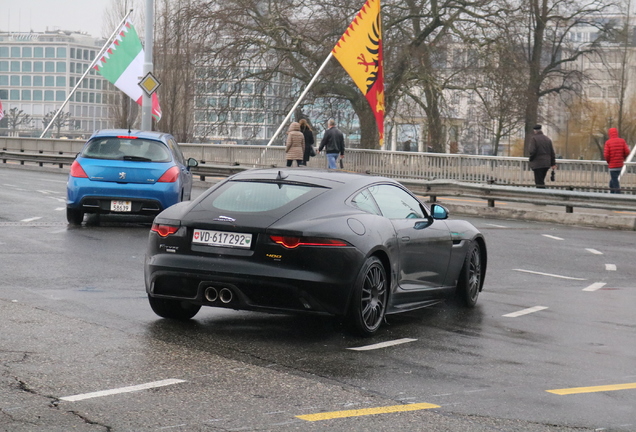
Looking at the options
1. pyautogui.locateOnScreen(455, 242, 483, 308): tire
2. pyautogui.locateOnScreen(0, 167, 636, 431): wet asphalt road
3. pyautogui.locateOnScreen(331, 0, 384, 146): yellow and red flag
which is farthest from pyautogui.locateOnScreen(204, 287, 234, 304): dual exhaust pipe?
pyautogui.locateOnScreen(331, 0, 384, 146): yellow and red flag

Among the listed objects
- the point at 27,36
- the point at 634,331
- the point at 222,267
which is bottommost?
the point at 634,331

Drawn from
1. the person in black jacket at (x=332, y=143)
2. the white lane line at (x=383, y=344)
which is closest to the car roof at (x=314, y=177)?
the white lane line at (x=383, y=344)

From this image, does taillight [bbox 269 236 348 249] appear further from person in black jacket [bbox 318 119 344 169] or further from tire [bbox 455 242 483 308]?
person in black jacket [bbox 318 119 344 169]

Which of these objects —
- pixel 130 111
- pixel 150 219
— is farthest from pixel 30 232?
pixel 130 111

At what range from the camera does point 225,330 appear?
8.12 metres

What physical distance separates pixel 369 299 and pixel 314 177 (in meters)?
1.13

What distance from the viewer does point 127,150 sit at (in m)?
16.9

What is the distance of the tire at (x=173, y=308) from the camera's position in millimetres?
8336

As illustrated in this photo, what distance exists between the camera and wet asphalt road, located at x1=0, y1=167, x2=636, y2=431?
216 inches

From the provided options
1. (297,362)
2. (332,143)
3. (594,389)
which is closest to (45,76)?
(332,143)

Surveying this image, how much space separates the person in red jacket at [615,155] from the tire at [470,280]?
60.8ft

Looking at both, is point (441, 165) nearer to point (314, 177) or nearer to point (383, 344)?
point (314, 177)

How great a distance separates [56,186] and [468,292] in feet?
65.2

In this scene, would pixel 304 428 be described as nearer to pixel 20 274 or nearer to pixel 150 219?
pixel 20 274
